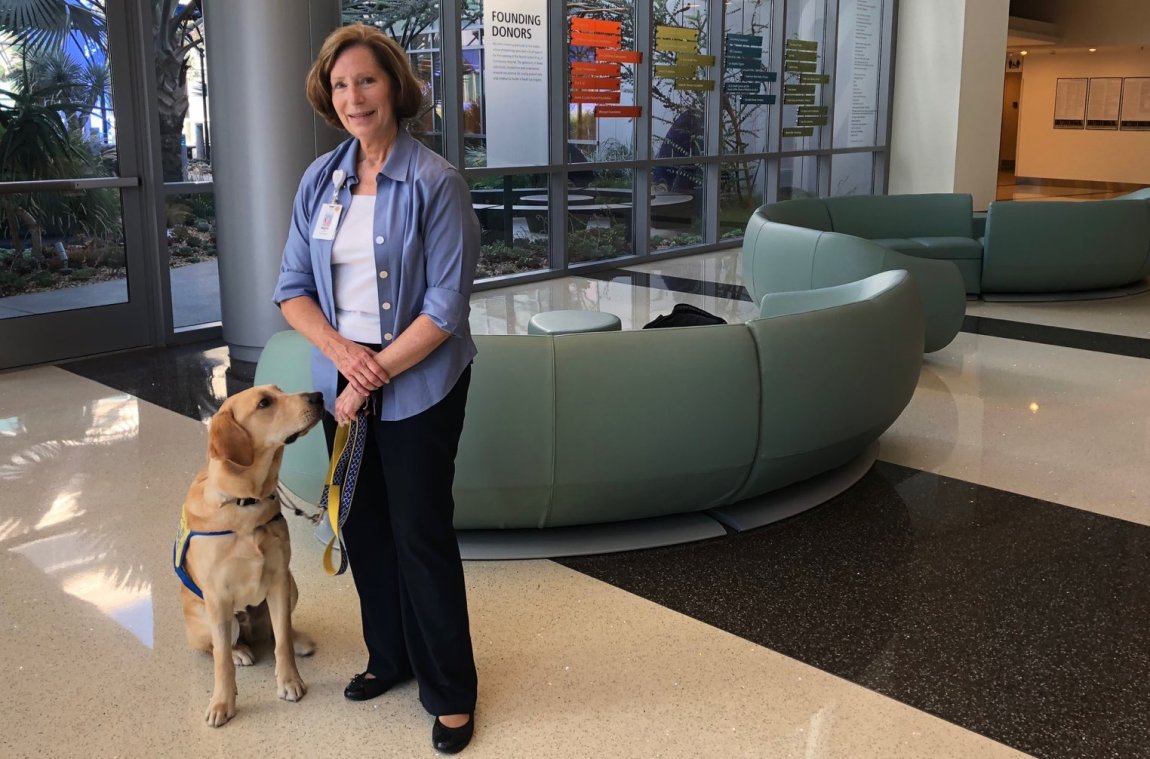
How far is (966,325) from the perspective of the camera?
25.1 ft

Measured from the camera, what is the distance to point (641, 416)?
3.50m

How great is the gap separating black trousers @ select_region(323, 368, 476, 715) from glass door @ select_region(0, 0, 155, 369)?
4.75 metres

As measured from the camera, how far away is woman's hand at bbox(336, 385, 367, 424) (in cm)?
232

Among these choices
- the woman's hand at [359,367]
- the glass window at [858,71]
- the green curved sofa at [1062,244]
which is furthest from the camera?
the glass window at [858,71]

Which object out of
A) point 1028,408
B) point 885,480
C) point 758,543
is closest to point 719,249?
point 1028,408

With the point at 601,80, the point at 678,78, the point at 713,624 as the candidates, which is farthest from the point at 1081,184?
the point at 713,624

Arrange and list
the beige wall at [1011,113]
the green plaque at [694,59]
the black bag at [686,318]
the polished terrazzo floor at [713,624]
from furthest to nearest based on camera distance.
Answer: the beige wall at [1011,113] < the green plaque at [694,59] < the black bag at [686,318] < the polished terrazzo floor at [713,624]

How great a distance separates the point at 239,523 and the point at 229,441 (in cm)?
21

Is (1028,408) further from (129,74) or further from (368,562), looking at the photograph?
(129,74)

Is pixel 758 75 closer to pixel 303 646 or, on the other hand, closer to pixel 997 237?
pixel 997 237

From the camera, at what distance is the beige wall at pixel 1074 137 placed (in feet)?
65.8

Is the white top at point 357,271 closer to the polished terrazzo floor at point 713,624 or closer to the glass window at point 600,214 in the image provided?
the polished terrazzo floor at point 713,624

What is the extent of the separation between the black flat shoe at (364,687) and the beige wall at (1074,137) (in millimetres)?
20855

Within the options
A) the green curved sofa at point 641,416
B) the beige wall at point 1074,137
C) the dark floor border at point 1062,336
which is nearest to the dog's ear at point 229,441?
the green curved sofa at point 641,416
